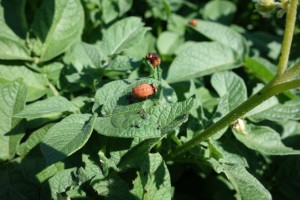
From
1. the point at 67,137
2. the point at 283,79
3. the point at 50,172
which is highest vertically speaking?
the point at 283,79

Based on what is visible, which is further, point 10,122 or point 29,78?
point 29,78

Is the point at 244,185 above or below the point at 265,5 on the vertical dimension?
below

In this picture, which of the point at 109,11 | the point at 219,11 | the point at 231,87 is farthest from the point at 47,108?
the point at 219,11

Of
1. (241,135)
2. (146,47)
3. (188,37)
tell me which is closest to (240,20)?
(188,37)

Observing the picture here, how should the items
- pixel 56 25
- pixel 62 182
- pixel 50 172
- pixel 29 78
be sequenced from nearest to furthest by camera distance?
pixel 62 182 → pixel 50 172 → pixel 29 78 → pixel 56 25

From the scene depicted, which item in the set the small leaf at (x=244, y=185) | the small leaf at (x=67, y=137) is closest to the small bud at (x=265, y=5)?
the small leaf at (x=244, y=185)

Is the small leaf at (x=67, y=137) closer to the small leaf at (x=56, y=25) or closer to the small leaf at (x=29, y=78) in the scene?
the small leaf at (x=29, y=78)

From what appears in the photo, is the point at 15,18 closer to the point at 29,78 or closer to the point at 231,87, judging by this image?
the point at 29,78
